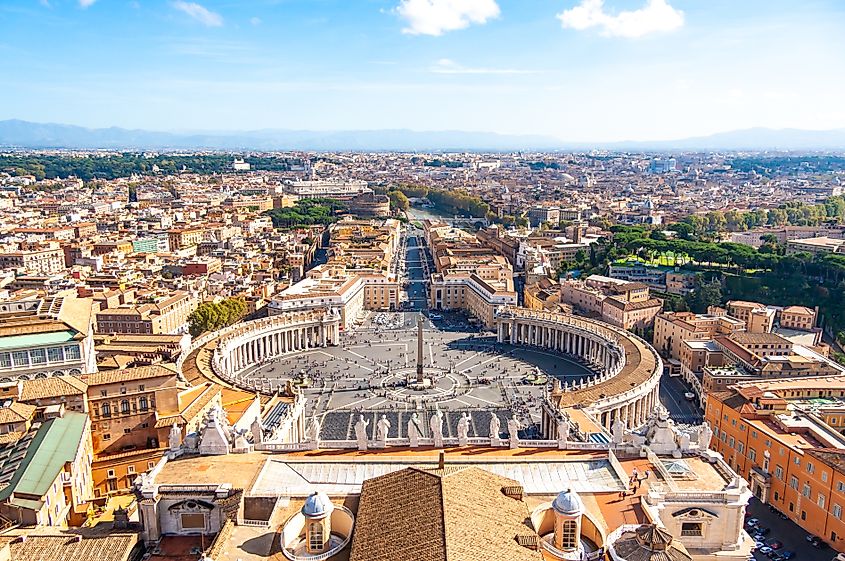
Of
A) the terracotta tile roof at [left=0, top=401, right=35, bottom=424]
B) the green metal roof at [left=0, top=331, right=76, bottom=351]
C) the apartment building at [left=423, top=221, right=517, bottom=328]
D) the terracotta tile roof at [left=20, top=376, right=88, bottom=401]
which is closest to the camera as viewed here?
the terracotta tile roof at [left=0, top=401, right=35, bottom=424]

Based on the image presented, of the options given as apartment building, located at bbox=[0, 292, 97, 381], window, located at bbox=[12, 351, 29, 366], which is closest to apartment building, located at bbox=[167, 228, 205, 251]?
apartment building, located at bbox=[0, 292, 97, 381]

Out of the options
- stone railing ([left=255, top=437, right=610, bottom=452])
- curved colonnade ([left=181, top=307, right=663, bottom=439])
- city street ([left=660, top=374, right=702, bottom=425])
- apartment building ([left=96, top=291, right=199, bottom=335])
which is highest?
stone railing ([left=255, top=437, right=610, bottom=452])

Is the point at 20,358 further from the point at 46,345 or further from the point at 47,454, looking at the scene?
the point at 47,454

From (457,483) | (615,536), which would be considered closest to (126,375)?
(457,483)

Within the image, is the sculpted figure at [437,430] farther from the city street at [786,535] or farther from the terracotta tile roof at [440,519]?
the city street at [786,535]

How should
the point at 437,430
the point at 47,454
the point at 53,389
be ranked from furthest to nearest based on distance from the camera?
the point at 53,389 → the point at 437,430 → the point at 47,454

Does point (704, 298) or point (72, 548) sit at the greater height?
point (72, 548)

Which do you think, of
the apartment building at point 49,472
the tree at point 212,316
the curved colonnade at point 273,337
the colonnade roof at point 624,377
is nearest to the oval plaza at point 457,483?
the colonnade roof at point 624,377

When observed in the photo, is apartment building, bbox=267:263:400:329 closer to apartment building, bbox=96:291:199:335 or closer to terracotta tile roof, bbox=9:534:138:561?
apartment building, bbox=96:291:199:335
